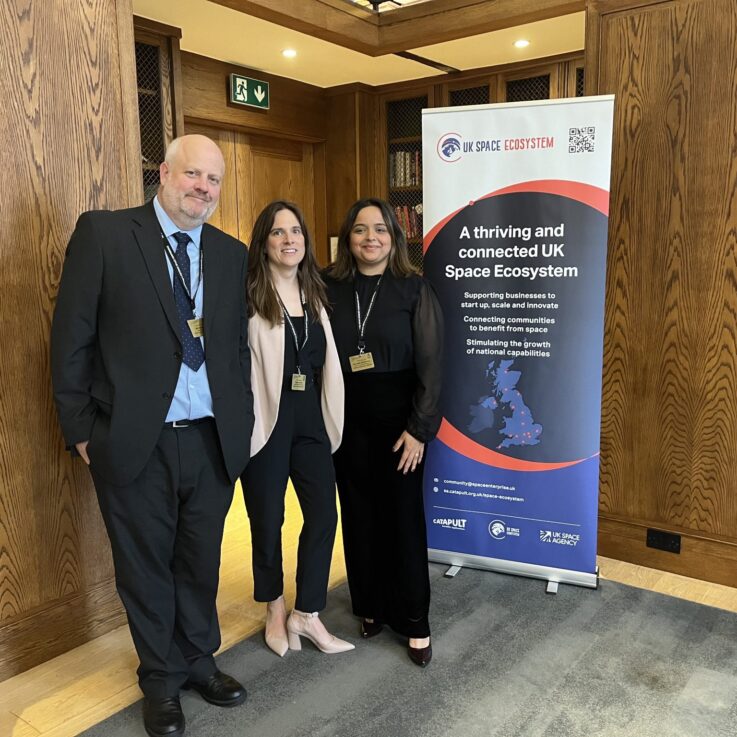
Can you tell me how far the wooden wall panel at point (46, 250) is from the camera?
2229 millimetres

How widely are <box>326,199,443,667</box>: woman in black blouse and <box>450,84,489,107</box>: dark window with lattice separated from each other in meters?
3.44

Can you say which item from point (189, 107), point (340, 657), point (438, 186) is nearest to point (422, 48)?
point (189, 107)

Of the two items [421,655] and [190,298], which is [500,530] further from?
[190,298]

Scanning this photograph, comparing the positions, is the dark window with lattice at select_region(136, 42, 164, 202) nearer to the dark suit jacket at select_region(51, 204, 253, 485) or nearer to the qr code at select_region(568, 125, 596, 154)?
the dark suit jacket at select_region(51, 204, 253, 485)

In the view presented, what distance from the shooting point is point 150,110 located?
14.1 feet

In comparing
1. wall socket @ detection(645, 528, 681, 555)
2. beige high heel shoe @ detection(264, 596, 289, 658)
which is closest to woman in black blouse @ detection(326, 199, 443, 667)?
beige high heel shoe @ detection(264, 596, 289, 658)

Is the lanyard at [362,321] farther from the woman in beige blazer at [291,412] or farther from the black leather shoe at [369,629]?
the black leather shoe at [369,629]

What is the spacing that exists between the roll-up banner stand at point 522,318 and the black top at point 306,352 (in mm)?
727

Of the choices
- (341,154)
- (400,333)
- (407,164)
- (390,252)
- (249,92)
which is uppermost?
(249,92)

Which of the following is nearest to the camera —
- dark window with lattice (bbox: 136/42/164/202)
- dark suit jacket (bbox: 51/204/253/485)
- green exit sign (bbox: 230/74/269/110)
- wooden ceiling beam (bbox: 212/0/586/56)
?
→ dark suit jacket (bbox: 51/204/253/485)

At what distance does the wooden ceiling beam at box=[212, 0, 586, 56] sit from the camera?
3.59 metres

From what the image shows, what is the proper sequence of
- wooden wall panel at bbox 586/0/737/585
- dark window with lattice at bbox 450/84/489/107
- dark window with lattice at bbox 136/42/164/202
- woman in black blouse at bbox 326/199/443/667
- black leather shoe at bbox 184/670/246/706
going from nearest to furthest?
black leather shoe at bbox 184/670/246/706, woman in black blouse at bbox 326/199/443/667, wooden wall panel at bbox 586/0/737/585, dark window with lattice at bbox 136/42/164/202, dark window with lattice at bbox 450/84/489/107

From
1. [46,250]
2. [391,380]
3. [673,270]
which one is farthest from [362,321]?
[673,270]

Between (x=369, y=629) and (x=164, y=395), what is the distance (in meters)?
1.16
